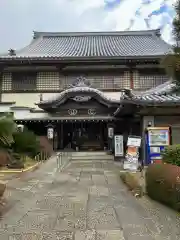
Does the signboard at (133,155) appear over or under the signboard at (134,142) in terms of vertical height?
under

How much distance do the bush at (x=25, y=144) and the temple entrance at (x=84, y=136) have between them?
20.0 feet

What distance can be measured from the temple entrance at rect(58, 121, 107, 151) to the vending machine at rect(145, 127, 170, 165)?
9014mm

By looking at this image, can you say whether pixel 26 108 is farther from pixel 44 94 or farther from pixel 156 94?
pixel 156 94

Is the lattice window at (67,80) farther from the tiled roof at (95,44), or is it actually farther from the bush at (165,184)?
the bush at (165,184)

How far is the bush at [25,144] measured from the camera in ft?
44.7

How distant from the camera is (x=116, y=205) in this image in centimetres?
615

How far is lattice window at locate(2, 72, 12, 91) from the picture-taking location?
69.8 ft

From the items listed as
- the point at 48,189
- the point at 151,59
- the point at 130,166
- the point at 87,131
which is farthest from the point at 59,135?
the point at 48,189

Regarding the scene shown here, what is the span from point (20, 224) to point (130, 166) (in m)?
7.09

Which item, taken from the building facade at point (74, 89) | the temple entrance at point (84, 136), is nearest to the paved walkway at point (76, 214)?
the building facade at point (74, 89)

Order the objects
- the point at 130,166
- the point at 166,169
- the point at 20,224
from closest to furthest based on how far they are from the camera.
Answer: the point at 20,224, the point at 166,169, the point at 130,166

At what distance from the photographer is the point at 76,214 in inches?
213

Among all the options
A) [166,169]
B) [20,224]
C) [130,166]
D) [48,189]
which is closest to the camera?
[20,224]

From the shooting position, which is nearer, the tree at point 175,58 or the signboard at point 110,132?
the tree at point 175,58
